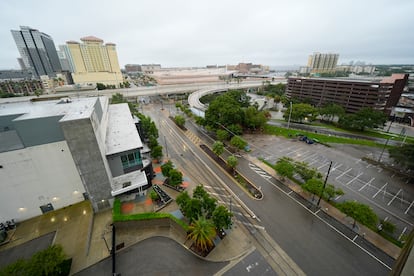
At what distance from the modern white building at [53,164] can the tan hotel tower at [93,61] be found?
13870 centimetres

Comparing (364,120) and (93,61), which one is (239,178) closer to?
(364,120)

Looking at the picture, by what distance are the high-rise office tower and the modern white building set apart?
217837 mm

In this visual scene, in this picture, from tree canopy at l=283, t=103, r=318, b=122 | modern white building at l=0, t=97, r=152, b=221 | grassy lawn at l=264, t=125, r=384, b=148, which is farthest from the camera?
tree canopy at l=283, t=103, r=318, b=122

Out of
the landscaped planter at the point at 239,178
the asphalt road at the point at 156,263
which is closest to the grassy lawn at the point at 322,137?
the landscaped planter at the point at 239,178

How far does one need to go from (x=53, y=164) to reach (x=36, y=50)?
233490 mm

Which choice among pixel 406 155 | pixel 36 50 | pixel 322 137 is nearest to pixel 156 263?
pixel 406 155

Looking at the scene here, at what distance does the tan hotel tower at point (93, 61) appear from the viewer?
13475 centimetres

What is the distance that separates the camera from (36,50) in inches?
6580

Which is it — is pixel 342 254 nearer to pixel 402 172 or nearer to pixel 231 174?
pixel 231 174

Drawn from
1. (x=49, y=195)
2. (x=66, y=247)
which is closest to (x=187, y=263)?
(x=66, y=247)

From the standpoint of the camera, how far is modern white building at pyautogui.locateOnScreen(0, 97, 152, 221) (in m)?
19.7

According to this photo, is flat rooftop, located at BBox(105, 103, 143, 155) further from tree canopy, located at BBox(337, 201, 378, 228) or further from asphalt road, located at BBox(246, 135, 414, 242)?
tree canopy, located at BBox(337, 201, 378, 228)

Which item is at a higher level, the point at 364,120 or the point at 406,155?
the point at 406,155

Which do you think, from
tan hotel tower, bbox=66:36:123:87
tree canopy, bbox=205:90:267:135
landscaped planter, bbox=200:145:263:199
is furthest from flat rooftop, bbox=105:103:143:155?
tan hotel tower, bbox=66:36:123:87
